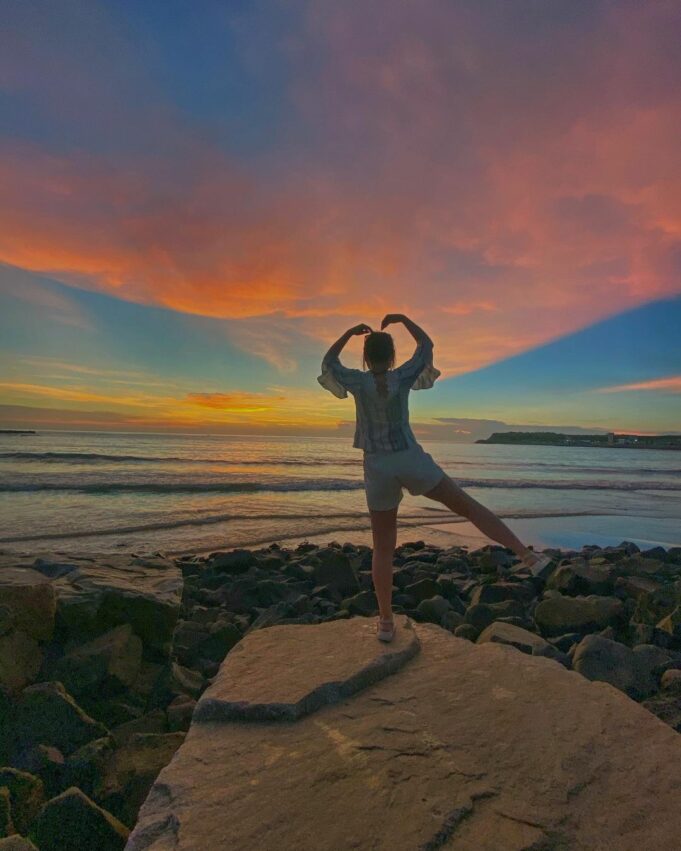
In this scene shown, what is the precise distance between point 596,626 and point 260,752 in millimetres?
4295

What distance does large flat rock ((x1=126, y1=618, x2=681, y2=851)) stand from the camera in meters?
2.03

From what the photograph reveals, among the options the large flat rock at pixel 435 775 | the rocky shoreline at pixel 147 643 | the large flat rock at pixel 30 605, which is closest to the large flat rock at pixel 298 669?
the large flat rock at pixel 435 775

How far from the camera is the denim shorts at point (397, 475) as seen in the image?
4.01 meters

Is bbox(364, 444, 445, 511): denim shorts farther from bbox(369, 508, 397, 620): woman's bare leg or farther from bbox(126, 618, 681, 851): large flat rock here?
bbox(126, 618, 681, 851): large flat rock

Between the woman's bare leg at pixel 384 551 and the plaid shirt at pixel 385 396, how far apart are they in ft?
1.72

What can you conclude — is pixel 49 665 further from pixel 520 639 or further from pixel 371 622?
pixel 520 639

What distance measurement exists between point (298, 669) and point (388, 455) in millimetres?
1604

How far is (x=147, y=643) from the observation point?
4.69m

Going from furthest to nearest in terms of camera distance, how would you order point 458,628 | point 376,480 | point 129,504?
point 129,504
point 458,628
point 376,480

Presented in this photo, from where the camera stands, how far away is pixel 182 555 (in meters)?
11.0

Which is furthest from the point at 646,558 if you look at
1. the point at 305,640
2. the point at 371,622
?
the point at 305,640

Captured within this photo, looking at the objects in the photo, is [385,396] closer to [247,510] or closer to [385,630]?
[385,630]

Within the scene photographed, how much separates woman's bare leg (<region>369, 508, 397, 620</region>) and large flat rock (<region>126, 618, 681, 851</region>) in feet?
2.47

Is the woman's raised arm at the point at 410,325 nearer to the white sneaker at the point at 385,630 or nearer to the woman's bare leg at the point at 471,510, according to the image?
the woman's bare leg at the point at 471,510
